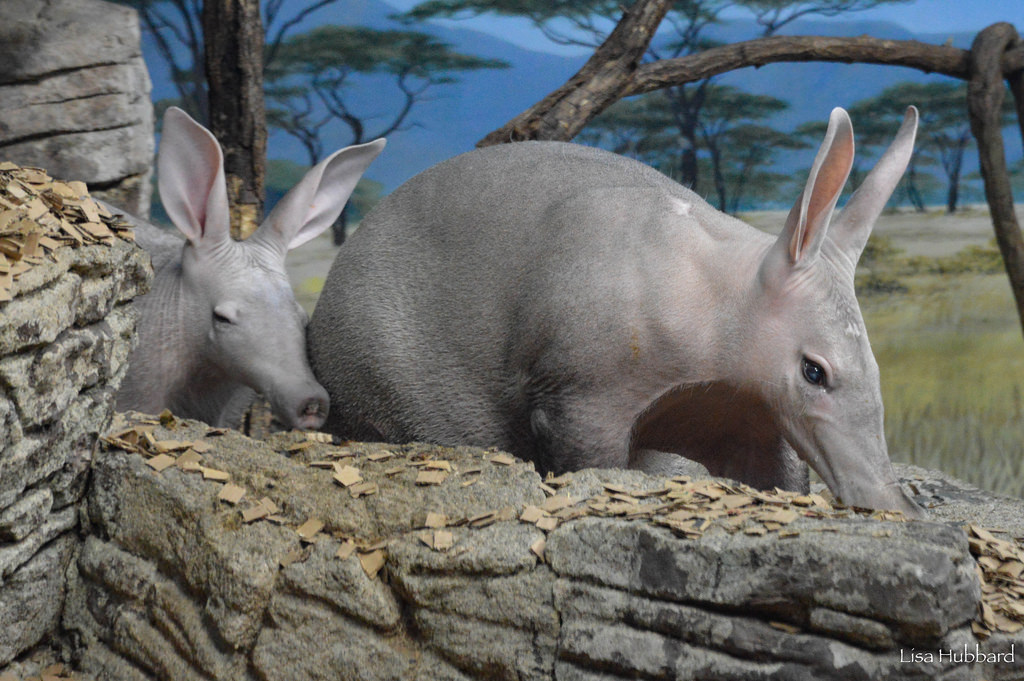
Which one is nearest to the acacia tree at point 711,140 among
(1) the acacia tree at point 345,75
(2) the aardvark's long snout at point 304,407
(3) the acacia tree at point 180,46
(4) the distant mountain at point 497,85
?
(4) the distant mountain at point 497,85

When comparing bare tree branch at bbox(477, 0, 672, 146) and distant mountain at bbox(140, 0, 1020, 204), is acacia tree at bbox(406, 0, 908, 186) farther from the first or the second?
bare tree branch at bbox(477, 0, 672, 146)

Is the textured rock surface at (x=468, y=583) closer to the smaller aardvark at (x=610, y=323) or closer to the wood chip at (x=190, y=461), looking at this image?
the wood chip at (x=190, y=461)

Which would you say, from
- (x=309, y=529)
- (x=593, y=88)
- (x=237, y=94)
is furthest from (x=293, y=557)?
(x=593, y=88)

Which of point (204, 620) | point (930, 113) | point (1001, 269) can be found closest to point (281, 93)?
point (930, 113)

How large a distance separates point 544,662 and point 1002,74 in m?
4.57

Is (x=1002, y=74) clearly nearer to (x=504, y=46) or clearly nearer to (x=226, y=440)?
(x=226, y=440)

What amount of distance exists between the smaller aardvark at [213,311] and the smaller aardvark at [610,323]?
0.58 ft

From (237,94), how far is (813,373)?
260 centimetres

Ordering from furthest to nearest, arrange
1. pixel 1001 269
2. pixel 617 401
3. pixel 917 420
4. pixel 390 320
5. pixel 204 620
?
pixel 1001 269, pixel 917 420, pixel 390 320, pixel 617 401, pixel 204 620

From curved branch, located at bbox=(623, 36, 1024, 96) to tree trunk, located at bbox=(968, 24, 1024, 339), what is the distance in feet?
0.27

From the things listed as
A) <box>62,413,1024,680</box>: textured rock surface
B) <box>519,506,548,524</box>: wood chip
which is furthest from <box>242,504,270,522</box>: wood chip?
<box>519,506,548,524</box>: wood chip

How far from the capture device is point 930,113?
8.80 metres

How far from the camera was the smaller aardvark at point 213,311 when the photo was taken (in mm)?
3113

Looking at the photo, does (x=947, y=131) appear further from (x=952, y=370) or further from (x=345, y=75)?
(x=345, y=75)
